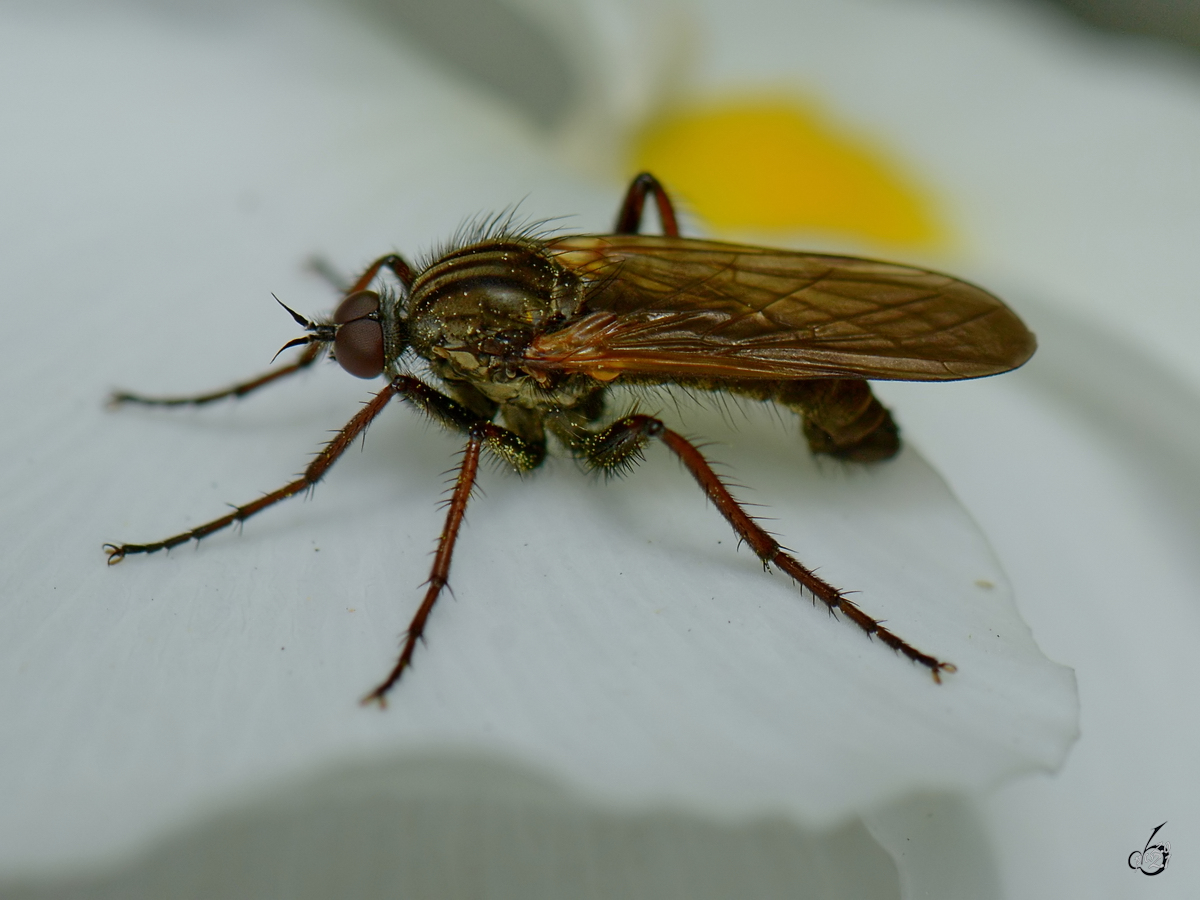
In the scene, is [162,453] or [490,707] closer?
[490,707]

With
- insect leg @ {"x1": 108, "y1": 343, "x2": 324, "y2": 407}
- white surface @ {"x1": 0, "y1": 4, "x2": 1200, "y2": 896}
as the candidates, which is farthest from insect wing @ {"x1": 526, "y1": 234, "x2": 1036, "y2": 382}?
insect leg @ {"x1": 108, "y1": 343, "x2": 324, "y2": 407}

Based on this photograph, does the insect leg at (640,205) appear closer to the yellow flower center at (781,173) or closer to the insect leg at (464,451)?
the yellow flower center at (781,173)

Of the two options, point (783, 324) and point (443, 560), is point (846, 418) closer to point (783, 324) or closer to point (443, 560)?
point (783, 324)

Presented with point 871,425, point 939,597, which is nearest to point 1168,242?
point 871,425

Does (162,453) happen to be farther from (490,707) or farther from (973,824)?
(973,824)

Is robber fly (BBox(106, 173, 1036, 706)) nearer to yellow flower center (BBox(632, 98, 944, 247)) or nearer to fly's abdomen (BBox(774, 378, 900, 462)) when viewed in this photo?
fly's abdomen (BBox(774, 378, 900, 462))

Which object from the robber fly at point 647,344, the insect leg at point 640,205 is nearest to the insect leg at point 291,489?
the robber fly at point 647,344
